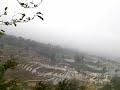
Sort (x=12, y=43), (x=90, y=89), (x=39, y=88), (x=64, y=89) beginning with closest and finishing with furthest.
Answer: (x=39, y=88) → (x=64, y=89) → (x=90, y=89) → (x=12, y=43)

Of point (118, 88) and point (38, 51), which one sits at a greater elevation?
point (38, 51)

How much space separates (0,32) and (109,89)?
159 ft

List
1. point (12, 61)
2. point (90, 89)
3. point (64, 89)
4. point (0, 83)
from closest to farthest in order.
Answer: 1. point (0, 83)
2. point (12, 61)
3. point (64, 89)
4. point (90, 89)

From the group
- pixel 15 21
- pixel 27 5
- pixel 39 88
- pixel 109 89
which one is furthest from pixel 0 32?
pixel 109 89

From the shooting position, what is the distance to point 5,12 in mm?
7902

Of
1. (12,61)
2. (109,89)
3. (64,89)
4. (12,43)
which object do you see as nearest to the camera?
(12,61)

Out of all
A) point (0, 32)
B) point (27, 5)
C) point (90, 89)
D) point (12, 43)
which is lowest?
point (90, 89)

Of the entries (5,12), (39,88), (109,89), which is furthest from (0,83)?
(109,89)

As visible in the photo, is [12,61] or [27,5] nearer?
[27,5]

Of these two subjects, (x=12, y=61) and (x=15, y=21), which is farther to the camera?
(x=12, y=61)

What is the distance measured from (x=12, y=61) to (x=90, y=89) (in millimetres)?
65536

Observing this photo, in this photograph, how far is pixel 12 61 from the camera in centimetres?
965

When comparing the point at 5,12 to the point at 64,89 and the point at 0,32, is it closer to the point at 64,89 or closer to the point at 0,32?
the point at 0,32

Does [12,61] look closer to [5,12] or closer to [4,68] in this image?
[4,68]
